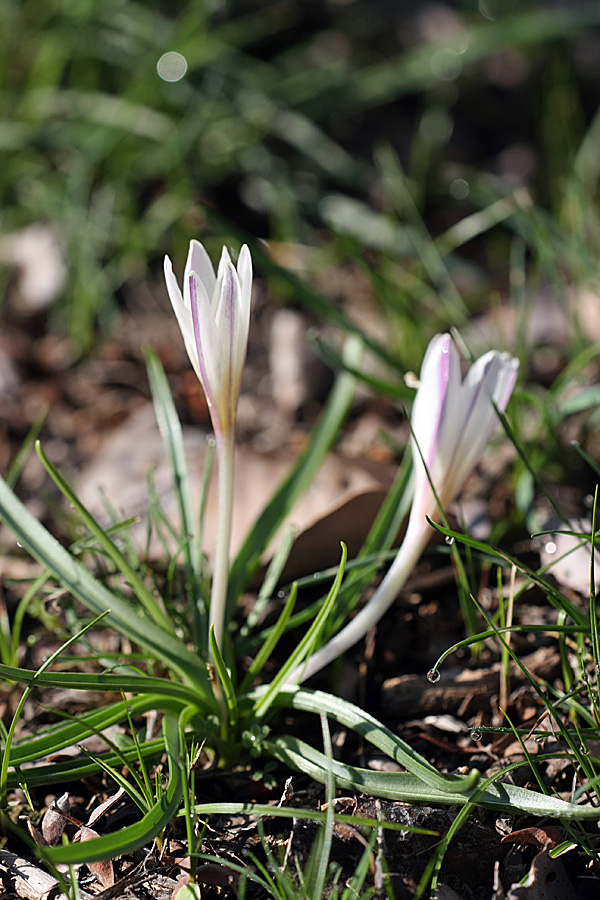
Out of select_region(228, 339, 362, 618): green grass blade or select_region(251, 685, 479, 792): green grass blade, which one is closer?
select_region(251, 685, 479, 792): green grass blade

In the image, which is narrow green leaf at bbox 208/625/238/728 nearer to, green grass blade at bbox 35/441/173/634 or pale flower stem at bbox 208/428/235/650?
pale flower stem at bbox 208/428/235/650

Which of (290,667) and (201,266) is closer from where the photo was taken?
(201,266)

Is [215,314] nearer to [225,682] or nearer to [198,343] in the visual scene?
[198,343]

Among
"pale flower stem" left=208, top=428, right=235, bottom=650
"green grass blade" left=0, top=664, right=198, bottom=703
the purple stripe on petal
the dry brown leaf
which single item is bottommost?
the dry brown leaf

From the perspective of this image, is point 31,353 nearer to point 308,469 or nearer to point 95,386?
point 95,386

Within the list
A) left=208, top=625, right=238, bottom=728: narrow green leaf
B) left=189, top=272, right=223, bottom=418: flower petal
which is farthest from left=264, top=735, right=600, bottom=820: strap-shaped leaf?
left=189, top=272, right=223, bottom=418: flower petal

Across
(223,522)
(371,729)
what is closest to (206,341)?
(223,522)

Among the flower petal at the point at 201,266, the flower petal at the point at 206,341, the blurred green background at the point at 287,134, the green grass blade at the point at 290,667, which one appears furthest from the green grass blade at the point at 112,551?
the blurred green background at the point at 287,134
